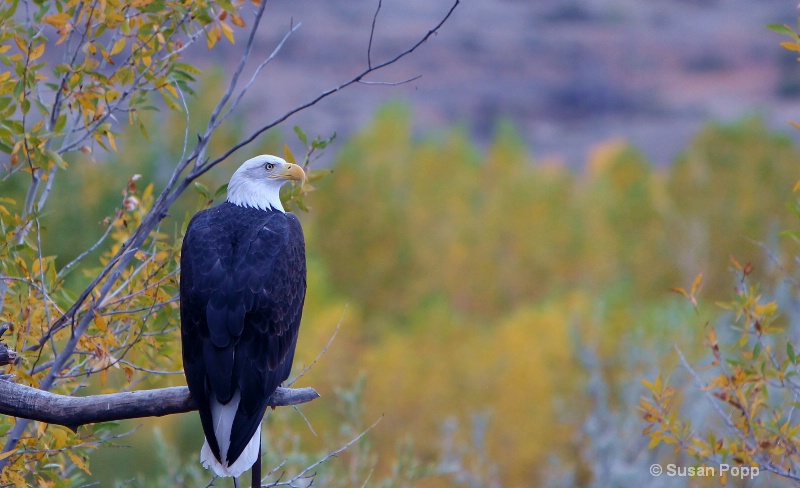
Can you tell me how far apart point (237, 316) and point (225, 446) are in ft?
1.72

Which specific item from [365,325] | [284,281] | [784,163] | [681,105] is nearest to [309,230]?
[365,325]

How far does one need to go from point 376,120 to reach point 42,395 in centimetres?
3472

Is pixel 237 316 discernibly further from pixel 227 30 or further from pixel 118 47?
pixel 227 30

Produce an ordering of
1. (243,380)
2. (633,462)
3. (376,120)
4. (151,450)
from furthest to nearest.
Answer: (376,120)
(151,450)
(633,462)
(243,380)

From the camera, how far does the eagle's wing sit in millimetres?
4371

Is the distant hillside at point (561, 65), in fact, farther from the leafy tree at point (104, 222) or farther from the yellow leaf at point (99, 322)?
the yellow leaf at point (99, 322)

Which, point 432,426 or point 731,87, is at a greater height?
point 432,426

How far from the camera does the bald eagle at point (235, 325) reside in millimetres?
4375

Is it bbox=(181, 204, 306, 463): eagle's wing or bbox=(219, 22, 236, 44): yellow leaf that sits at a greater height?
bbox=(219, 22, 236, 44): yellow leaf

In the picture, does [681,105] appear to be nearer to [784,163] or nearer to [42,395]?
[784,163]

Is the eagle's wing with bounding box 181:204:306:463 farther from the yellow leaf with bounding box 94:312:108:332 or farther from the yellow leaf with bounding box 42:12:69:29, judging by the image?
the yellow leaf with bounding box 42:12:69:29

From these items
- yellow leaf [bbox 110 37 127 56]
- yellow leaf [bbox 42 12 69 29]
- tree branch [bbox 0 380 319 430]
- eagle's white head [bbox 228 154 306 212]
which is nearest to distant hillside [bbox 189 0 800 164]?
eagle's white head [bbox 228 154 306 212]

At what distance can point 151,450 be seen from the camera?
1555cm

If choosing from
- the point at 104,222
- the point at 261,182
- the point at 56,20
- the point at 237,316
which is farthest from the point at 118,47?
the point at 237,316
